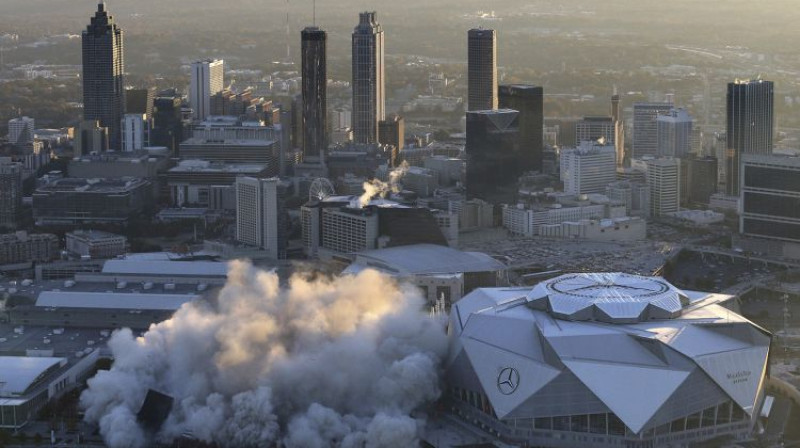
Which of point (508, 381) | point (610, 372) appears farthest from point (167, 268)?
point (610, 372)

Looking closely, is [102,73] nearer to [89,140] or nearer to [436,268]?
[89,140]

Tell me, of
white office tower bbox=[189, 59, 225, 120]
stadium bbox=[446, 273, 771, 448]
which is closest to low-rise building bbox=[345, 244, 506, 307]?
stadium bbox=[446, 273, 771, 448]

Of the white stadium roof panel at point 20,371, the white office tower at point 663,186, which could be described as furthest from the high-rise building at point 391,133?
the white stadium roof panel at point 20,371

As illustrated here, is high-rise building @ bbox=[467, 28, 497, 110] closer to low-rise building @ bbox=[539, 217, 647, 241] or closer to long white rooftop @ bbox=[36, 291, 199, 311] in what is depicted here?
low-rise building @ bbox=[539, 217, 647, 241]

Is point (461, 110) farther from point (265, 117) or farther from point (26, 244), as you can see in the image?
point (26, 244)

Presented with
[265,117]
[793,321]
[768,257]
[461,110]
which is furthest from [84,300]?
[461,110]
